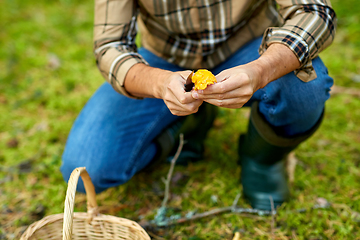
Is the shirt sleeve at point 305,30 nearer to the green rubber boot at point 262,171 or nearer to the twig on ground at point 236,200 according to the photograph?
the green rubber boot at point 262,171

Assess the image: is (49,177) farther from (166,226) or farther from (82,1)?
(82,1)

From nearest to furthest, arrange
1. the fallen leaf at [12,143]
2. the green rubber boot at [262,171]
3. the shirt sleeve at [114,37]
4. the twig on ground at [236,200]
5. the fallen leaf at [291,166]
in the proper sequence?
the shirt sleeve at [114,37]
the green rubber boot at [262,171]
the twig on ground at [236,200]
the fallen leaf at [291,166]
the fallen leaf at [12,143]

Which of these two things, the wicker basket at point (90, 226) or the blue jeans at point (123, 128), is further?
the blue jeans at point (123, 128)

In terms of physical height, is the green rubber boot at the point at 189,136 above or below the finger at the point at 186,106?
below

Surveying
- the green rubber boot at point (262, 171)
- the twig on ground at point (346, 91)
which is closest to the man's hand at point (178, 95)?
the green rubber boot at point (262, 171)

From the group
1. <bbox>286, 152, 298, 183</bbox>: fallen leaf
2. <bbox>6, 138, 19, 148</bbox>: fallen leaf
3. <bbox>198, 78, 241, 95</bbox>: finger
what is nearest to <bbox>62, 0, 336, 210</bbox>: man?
<bbox>198, 78, 241, 95</bbox>: finger

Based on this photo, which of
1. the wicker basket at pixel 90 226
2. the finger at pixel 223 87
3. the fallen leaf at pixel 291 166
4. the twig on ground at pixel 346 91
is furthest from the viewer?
the twig on ground at pixel 346 91

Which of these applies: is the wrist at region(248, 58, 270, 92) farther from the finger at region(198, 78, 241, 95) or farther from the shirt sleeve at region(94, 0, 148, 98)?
the shirt sleeve at region(94, 0, 148, 98)

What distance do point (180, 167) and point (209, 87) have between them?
1127 mm

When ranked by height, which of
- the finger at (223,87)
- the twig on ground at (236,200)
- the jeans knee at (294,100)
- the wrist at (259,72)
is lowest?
the twig on ground at (236,200)

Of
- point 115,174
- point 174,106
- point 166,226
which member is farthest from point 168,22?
point 166,226

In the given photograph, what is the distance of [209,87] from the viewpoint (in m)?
1.02

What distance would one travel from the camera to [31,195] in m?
1.89

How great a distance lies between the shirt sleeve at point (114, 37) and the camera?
4.59 feet
